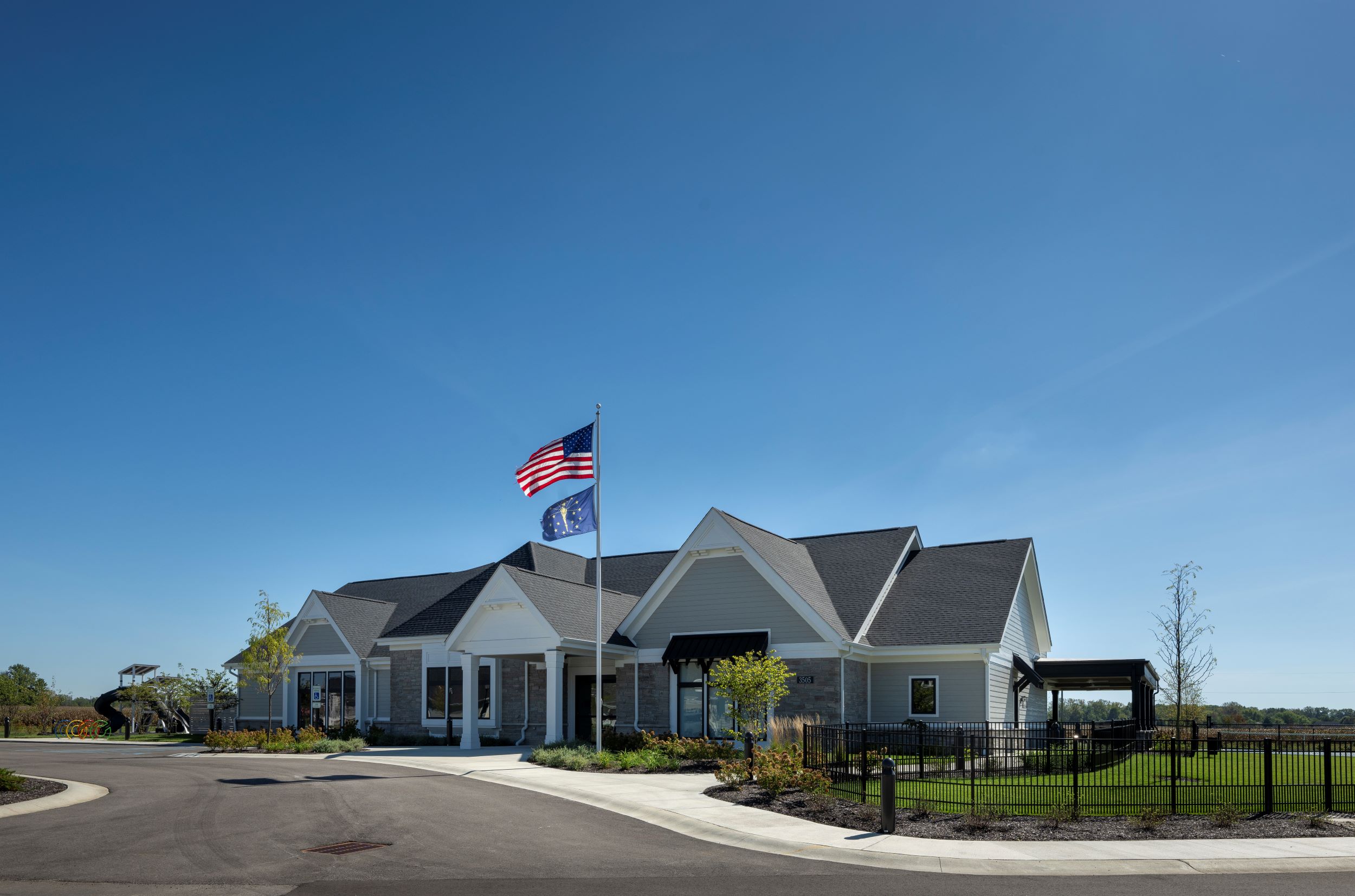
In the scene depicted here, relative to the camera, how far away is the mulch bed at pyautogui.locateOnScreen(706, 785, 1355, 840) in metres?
14.3

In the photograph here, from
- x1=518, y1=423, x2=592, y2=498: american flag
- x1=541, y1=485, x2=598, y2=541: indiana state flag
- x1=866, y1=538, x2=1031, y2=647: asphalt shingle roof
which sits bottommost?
x1=866, y1=538, x2=1031, y2=647: asphalt shingle roof

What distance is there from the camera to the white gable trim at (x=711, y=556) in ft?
97.1

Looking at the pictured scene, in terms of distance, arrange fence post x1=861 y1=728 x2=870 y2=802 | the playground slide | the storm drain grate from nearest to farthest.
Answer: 1. the storm drain grate
2. fence post x1=861 y1=728 x2=870 y2=802
3. the playground slide

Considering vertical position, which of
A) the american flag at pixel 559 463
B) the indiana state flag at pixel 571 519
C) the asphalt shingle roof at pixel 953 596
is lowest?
the asphalt shingle roof at pixel 953 596

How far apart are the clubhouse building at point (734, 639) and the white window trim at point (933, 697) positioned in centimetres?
5

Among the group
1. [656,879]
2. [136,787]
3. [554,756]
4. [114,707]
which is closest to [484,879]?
[656,879]

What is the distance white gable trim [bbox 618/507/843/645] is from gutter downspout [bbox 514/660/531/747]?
377 cm

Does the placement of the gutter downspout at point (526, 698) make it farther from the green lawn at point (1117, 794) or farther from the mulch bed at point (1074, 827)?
the mulch bed at point (1074, 827)

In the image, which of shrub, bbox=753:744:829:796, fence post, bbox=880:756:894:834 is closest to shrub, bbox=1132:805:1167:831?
fence post, bbox=880:756:894:834

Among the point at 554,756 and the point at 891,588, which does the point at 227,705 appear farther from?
the point at 891,588

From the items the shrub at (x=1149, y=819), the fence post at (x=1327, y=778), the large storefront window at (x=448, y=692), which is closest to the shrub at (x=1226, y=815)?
the shrub at (x=1149, y=819)

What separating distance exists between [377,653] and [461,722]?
21.1ft

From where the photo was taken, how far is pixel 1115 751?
83.2 feet

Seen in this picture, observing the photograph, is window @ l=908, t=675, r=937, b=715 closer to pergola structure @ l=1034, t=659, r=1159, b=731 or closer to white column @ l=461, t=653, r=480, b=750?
pergola structure @ l=1034, t=659, r=1159, b=731
